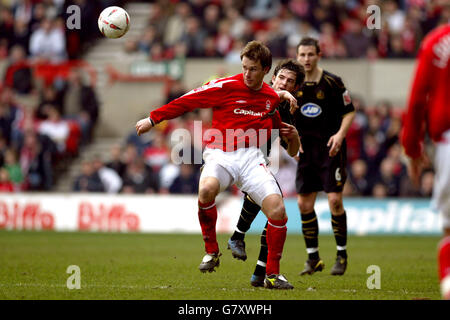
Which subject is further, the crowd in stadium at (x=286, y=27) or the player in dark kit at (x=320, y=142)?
the crowd in stadium at (x=286, y=27)

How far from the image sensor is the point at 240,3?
2419 centimetres

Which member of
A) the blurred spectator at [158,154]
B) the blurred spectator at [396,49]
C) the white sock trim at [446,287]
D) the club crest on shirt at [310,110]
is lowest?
the blurred spectator at [158,154]

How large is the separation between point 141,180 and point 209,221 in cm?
1105

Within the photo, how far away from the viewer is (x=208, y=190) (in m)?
7.93

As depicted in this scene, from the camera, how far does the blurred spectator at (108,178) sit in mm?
19656

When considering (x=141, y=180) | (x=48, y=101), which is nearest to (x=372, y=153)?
(x=141, y=180)

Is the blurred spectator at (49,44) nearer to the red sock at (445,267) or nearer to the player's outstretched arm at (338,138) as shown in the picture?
the player's outstretched arm at (338,138)

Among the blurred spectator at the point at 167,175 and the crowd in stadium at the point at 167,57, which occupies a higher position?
the crowd in stadium at the point at 167,57

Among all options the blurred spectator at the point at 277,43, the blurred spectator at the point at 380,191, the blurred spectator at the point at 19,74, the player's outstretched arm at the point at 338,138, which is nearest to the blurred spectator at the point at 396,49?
the blurred spectator at the point at 277,43

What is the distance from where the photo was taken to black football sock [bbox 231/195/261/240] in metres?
8.95

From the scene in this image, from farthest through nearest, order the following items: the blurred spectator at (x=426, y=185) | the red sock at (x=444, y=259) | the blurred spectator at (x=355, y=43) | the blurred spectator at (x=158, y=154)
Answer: the blurred spectator at (x=355, y=43) < the blurred spectator at (x=158, y=154) < the blurred spectator at (x=426, y=185) < the red sock at (x=444, y=259)

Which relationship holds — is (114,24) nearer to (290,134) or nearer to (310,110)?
(290,134)

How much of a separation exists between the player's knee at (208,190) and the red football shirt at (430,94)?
260cm

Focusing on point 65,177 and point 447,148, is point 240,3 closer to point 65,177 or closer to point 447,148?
point 65,177
